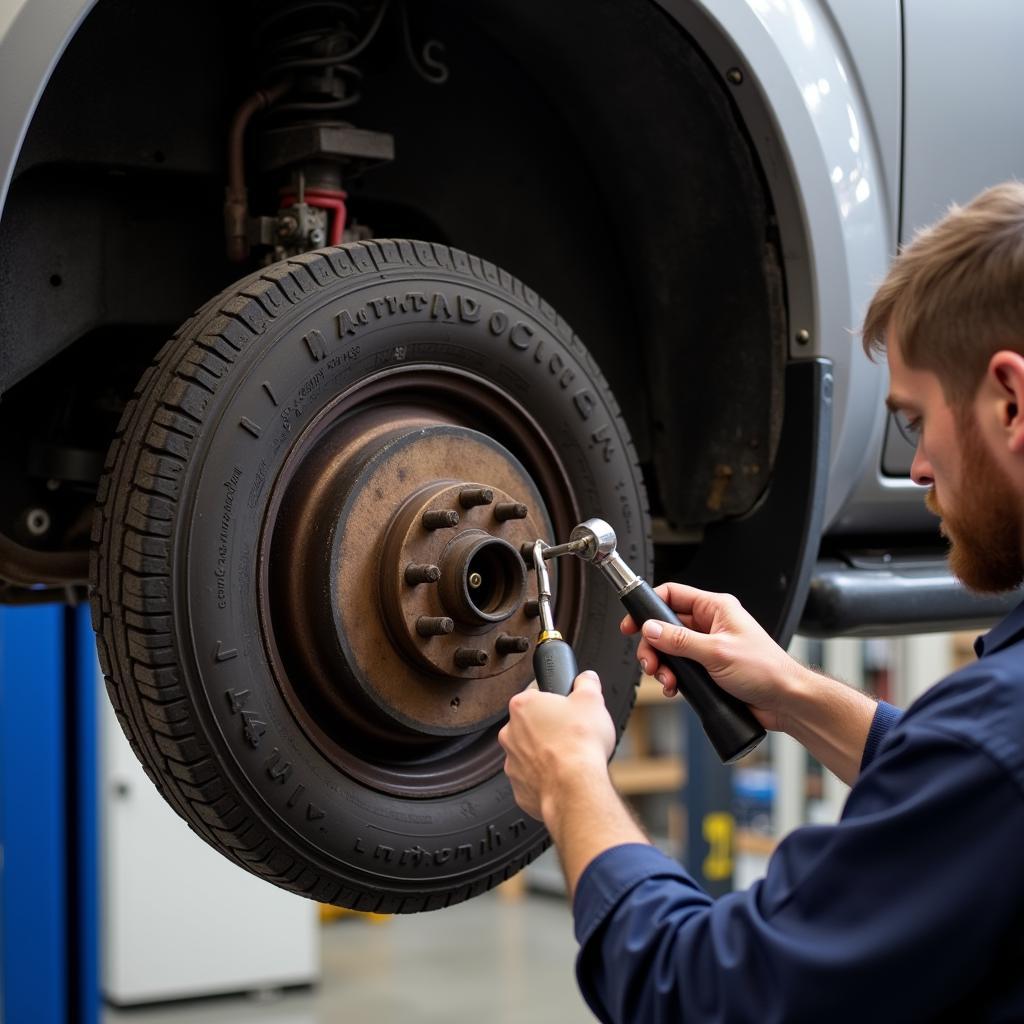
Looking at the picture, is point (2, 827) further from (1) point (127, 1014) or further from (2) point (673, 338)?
(2) point (673, 338)

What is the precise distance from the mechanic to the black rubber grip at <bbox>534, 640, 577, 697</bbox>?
0.03 m

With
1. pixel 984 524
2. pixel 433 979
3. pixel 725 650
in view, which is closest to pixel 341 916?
pixel 433 979

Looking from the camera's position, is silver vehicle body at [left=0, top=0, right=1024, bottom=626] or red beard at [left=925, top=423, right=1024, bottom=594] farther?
silver vehicle body at [left=0, top=0, right=1024, bottom=626]

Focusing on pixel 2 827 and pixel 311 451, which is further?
pixel 2 827

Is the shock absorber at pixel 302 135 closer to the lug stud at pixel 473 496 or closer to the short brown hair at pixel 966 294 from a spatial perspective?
the lug stud at pixel 473 496

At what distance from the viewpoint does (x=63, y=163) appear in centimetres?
132

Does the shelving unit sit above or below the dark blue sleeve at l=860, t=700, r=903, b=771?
below

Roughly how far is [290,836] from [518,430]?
1.44 ft

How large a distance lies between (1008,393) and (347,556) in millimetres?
569

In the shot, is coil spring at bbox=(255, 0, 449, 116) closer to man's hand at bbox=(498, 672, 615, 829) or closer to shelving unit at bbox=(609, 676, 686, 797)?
man's hand at bbox=(498, 672, 615, 829)

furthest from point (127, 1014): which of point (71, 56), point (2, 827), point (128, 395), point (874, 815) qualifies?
point (874, 815)

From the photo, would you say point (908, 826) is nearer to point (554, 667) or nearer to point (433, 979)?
point (554, 667)

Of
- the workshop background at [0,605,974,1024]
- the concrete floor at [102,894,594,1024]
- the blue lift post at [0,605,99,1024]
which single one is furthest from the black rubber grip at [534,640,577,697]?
the concrete floor at [102,894,594,1024]

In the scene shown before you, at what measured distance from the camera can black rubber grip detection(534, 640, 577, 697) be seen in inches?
40.5
